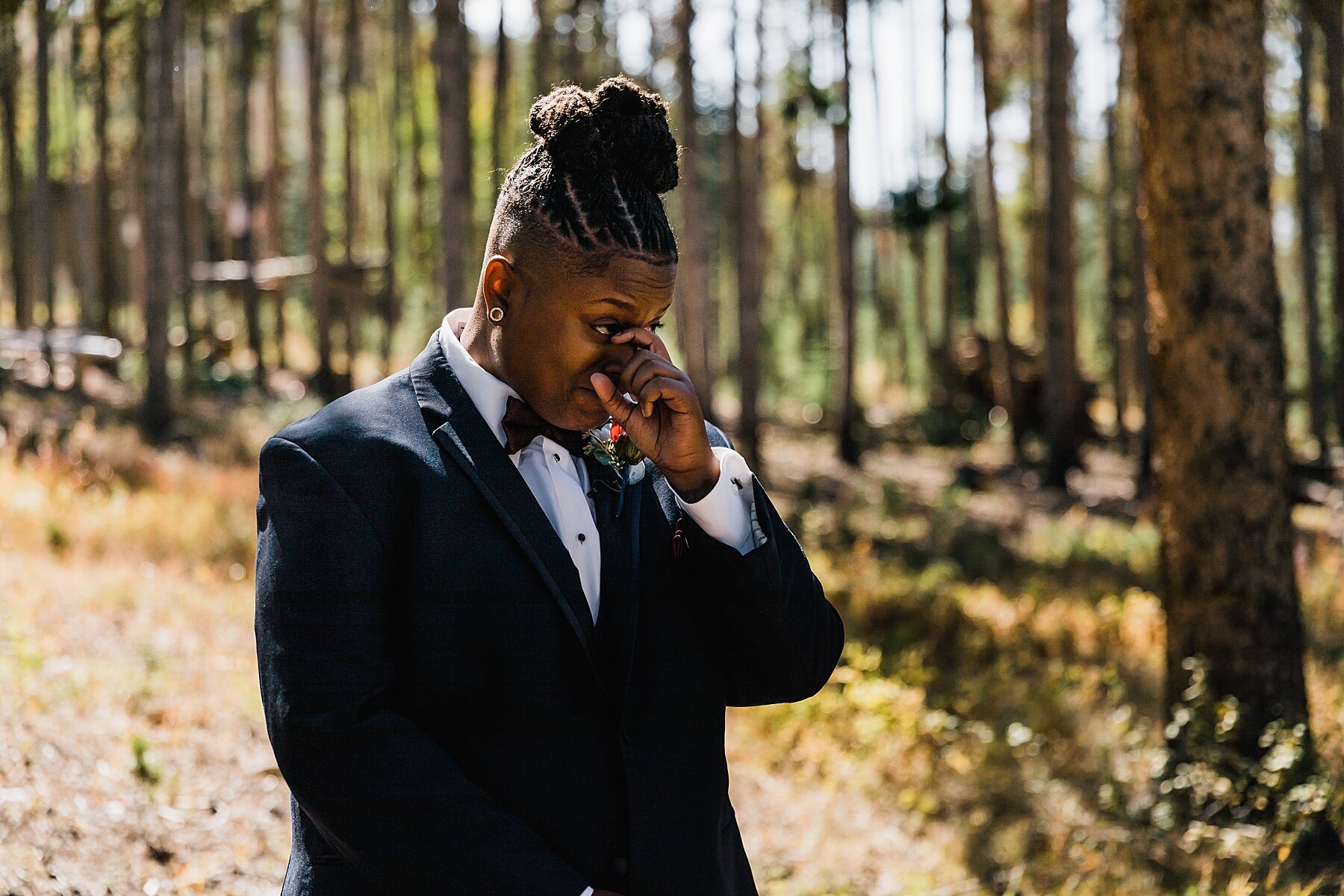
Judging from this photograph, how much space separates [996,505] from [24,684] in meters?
14.8

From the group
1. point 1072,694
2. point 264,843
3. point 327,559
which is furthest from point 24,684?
point 1072,694

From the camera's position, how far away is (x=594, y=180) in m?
2.07

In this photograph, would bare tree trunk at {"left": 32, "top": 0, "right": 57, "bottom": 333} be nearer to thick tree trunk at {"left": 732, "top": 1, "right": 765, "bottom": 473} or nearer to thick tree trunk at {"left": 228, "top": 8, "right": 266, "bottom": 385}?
thick tree trunk at {"left": 228, "top": 8, "right": 266, "bottom": 385}

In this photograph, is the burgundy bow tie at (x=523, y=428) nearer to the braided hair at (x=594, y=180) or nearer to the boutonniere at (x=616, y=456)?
the boutonniere at (x=616, y=456)

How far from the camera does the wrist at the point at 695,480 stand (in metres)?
2.12

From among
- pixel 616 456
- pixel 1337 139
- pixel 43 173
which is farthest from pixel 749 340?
pixel 616 456

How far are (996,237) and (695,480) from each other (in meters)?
22.9

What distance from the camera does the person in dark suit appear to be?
6.09ft

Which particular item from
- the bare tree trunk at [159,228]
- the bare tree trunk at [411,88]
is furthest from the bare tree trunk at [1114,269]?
the bare tree trunk at [159,228]

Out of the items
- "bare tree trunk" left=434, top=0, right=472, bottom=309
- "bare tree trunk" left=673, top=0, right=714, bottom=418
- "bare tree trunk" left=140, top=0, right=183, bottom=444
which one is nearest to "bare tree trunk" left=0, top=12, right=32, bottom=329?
"bare tree trunk" left=140, top=0, right=183, bottom=444

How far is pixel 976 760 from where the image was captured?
6.76 metres

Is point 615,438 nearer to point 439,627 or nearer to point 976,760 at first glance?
point 439,627

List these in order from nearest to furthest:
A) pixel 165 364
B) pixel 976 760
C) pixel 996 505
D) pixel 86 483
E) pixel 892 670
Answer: pixel 976 760
pixel 892 670
pixel 86 483
pixel 165 364
pixel 996 505

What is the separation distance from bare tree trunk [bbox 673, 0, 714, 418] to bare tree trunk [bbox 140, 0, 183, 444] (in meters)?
7.08
